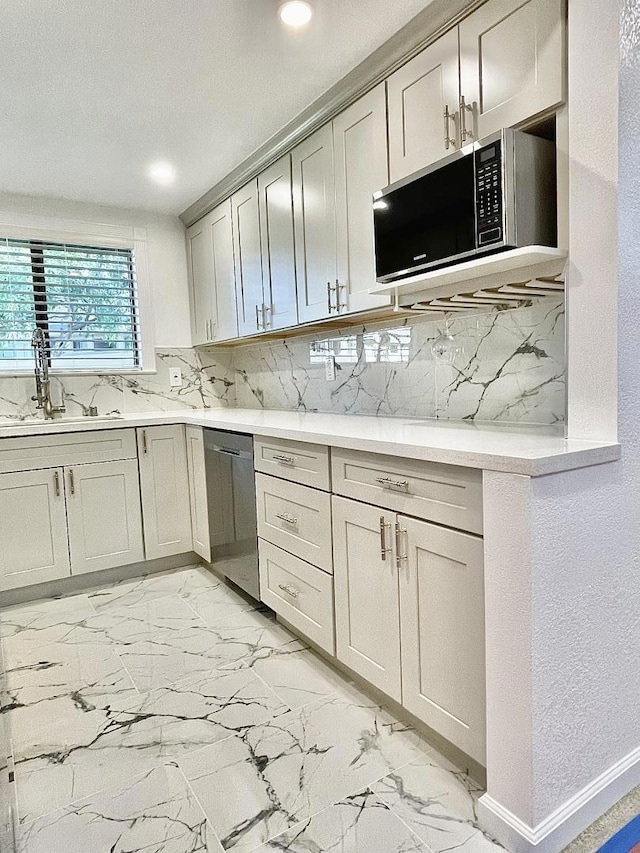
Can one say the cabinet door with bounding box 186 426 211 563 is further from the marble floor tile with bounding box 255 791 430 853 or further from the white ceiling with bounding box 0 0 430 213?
the marble floor tile with bounding box 255 791 430 853

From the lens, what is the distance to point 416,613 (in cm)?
157

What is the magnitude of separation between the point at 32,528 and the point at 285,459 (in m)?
1.60

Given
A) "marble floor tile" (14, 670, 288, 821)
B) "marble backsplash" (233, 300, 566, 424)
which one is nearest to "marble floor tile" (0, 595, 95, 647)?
"marble floor tile" (14, 670, 288, 821)

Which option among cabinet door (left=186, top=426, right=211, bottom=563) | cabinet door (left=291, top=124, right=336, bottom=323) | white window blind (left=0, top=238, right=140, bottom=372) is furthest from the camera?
white window blind (left=0, top=238, right=140, bottom=372)

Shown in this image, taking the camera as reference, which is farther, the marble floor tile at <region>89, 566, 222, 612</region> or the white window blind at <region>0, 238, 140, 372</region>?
the white window blind at <region>0, 238, 140, 372</region>

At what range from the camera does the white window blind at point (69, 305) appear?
3.35 metres

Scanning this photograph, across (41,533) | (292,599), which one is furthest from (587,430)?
(41,533)

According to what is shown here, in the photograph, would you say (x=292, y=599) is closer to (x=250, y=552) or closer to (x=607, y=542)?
(x=250, y=552)

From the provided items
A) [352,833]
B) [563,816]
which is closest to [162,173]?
[352,833]

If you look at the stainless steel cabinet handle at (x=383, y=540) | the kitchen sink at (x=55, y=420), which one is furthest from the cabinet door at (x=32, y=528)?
the stainless steel cabinet handle at (x=383, y=540)

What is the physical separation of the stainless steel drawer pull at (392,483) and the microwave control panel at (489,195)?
2.36ft

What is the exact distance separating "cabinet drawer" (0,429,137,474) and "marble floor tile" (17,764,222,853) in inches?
72.4

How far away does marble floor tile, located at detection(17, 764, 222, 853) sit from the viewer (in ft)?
4.35

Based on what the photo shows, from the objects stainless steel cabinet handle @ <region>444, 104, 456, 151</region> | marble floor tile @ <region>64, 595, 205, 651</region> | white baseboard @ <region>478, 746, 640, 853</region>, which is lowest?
marble floor tile @ <region>64, 595, 205, 651</region>
